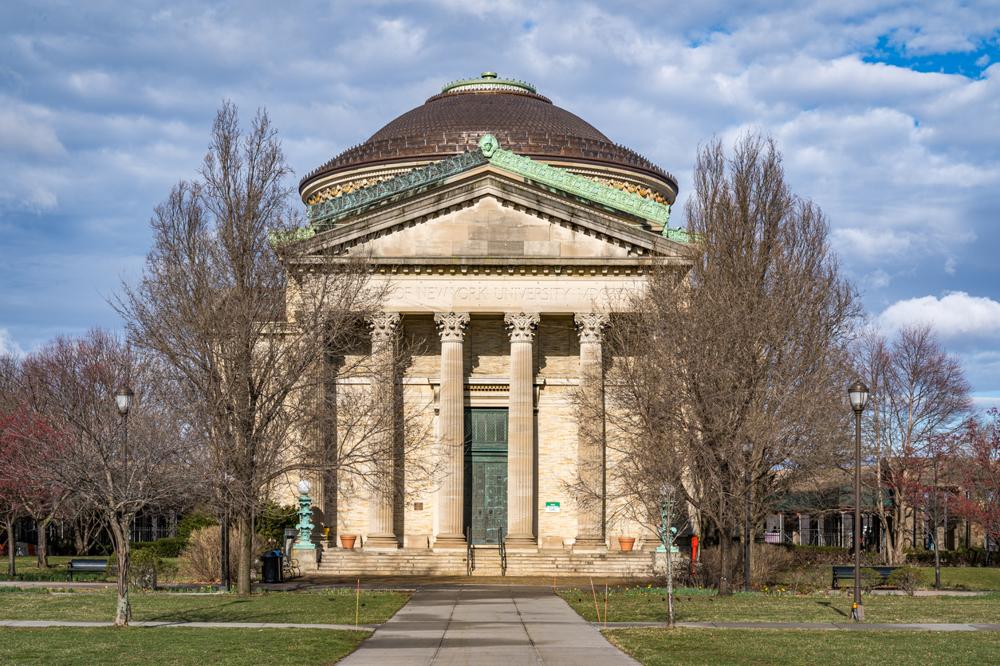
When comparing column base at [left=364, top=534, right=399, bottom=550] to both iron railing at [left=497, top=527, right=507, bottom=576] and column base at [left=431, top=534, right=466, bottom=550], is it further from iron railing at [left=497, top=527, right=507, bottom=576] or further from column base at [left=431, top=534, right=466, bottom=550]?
iron railing at [left=497, top=527, right=507, bottom=576]

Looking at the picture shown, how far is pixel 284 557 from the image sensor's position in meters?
41.3

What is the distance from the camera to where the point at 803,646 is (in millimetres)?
20906

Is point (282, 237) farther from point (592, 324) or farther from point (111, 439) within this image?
point (592, 324)

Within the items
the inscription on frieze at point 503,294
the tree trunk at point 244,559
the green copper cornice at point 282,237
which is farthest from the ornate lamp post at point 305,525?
the green copper cornice at point 282,237

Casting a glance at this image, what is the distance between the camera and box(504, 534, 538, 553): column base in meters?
43.2

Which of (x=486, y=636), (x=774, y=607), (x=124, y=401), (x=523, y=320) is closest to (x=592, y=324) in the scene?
(x=523, y=320)

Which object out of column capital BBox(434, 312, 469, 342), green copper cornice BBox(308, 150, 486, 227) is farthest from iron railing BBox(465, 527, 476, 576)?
Result: green copper cornice BBox(308, 150, 486, 227)

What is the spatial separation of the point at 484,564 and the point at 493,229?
11.5 m

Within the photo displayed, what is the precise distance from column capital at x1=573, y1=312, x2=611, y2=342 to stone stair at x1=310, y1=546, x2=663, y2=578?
7458 millimetres

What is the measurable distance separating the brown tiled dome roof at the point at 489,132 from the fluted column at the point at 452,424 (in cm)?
1238

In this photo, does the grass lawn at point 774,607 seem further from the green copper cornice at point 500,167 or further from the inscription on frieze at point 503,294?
the green copper cornice at point 500,167

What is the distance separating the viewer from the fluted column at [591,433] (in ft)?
142


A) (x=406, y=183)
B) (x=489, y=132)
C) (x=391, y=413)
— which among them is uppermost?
(x=489, y=132)

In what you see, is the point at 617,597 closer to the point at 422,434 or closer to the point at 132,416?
the point at 422,434
